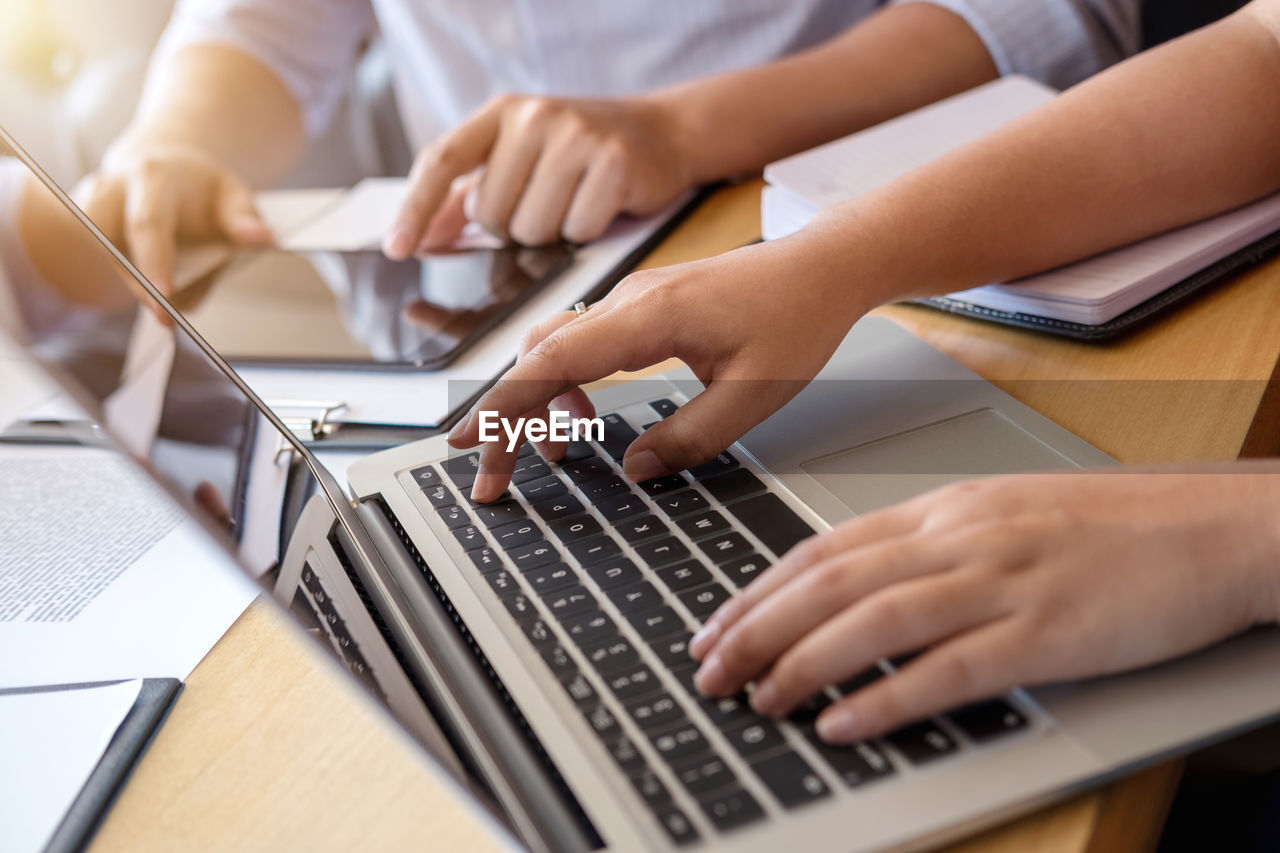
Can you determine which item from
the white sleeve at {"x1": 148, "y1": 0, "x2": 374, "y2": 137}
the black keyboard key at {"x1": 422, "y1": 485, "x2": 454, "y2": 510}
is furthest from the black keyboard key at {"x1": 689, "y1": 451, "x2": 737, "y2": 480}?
the white sleeve at {"x1": 148, "y1": 0, "x2": 374, "y2": 137}

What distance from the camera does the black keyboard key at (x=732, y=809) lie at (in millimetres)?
263

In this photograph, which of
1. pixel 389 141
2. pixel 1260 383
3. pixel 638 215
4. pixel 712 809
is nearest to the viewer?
pixel 712 809

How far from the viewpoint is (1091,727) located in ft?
0.92

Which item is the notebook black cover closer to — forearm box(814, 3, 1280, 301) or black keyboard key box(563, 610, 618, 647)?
forearm box(814, 3, 1280, 301)

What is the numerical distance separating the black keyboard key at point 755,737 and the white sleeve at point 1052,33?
0.71m

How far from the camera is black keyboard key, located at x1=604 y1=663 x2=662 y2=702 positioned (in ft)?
1.02

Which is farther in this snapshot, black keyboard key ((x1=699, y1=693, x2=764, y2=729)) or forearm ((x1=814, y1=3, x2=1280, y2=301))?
forearm ((x1=814, y1=3, x2=1280, y2=301))

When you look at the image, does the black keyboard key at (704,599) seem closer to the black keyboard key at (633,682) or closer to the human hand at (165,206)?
the black keyboard key at (633,682)

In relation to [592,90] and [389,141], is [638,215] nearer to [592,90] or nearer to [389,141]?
Answer: [592,90]

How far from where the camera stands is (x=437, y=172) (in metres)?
0.73

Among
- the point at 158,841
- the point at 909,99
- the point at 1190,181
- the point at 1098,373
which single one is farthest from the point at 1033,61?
the point at 158,841

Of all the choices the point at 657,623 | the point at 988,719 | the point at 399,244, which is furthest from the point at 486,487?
the point at 399,244

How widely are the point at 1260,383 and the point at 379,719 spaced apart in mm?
409

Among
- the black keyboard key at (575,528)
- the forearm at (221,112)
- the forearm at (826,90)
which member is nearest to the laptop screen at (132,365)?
the black keyboard key at (575,528)
